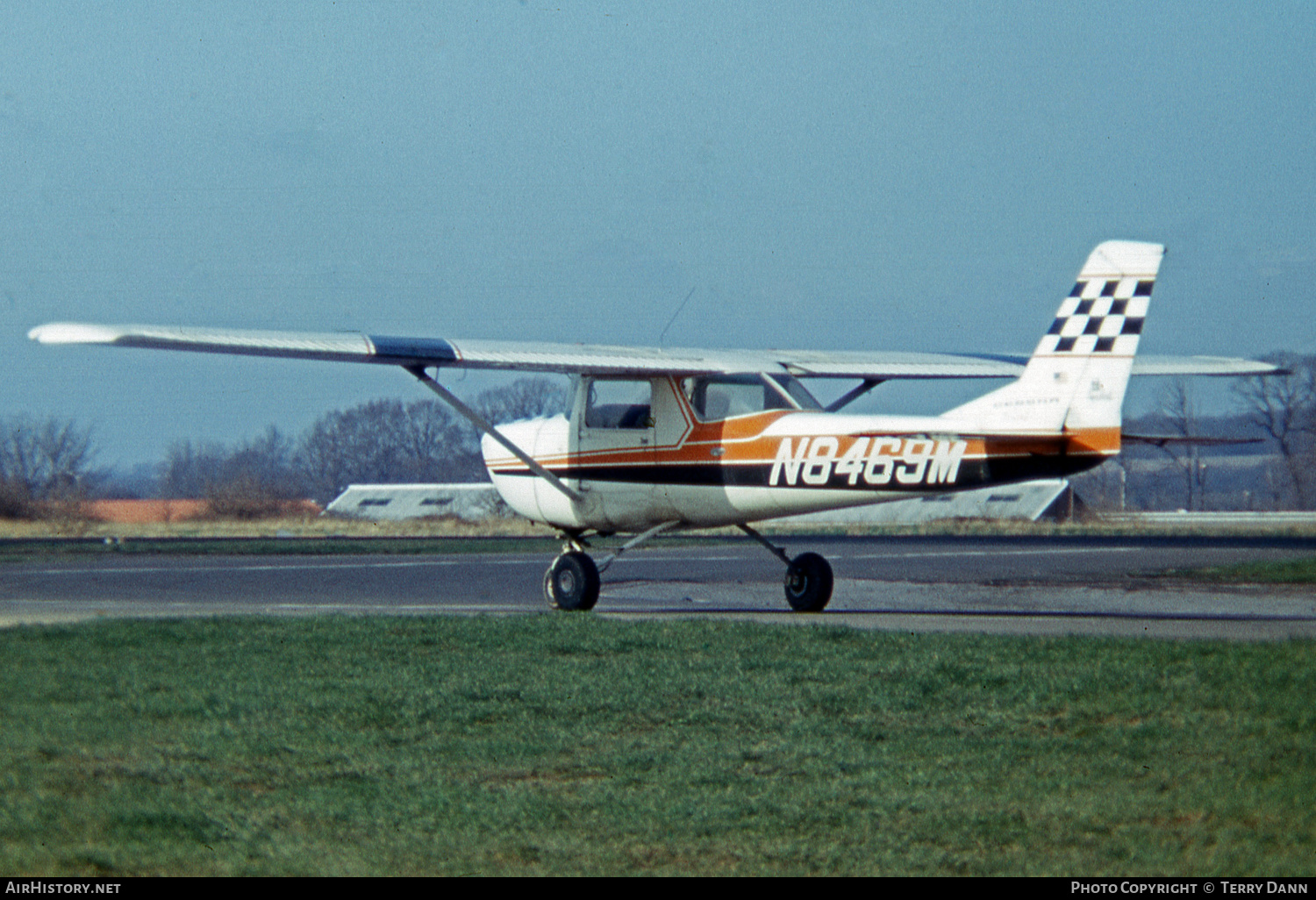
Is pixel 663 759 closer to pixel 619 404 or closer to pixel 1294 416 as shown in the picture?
pixel 619 404

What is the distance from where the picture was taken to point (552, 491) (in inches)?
651

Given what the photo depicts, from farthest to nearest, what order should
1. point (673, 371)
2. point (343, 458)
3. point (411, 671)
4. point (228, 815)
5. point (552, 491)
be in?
point (343, 458), point (552, 491), point (673, 371), point (411, 671), point (228, 815)

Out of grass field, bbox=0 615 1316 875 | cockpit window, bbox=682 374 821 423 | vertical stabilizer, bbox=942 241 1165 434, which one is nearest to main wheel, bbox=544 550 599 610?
cockpit window, bbox=682 374 821 423

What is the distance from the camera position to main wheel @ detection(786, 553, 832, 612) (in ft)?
50.2

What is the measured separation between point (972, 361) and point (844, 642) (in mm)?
7575

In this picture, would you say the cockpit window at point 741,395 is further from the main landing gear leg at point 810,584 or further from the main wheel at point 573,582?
the main wheel at point 573,582

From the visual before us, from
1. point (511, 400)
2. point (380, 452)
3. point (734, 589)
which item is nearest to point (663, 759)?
point (734, 589)

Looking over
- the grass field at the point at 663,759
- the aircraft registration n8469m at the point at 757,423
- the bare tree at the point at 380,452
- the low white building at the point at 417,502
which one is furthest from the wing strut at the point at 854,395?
the bare tree at the point at 380,452

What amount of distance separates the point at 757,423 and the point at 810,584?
6.40ft

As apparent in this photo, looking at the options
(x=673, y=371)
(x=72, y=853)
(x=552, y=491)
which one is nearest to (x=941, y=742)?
(x=72, y=853)

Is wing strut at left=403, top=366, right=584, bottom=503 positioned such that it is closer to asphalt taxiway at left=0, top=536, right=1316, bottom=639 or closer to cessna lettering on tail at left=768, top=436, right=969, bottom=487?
asphalt taxiway at left=0, top=536, right=1316, bottom=639

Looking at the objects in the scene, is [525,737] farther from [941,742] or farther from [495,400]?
[495,400]

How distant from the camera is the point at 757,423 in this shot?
1487cm

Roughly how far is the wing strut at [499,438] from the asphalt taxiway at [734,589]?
4.81ft
